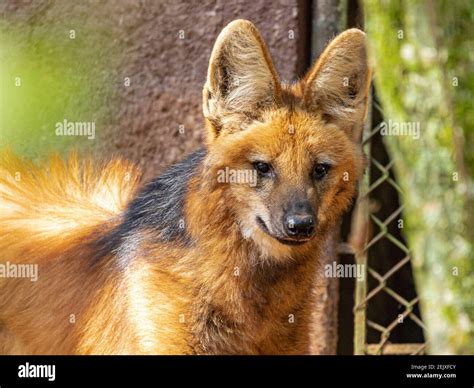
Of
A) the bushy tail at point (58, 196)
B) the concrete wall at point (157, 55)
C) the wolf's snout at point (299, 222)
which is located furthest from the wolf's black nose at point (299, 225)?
the concrete wall at point (157, 55)

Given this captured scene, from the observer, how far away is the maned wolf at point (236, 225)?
143 inches

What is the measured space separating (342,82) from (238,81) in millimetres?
408

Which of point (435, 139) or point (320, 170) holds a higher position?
point (435, 139)

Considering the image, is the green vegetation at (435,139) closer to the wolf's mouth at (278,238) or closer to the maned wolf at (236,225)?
the maned wolf at (236,225)

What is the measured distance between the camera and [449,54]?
16.3 feet

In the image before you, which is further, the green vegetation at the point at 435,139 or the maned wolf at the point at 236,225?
the green vegetation at the point at 435,139

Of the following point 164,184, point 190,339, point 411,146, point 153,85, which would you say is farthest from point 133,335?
point 411,146

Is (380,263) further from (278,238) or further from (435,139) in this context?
(278,238)

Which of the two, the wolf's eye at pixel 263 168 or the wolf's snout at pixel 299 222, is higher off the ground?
the wolf's eye at pixel 263 168

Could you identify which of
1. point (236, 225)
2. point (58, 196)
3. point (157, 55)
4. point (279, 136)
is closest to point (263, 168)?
point (279, 136)

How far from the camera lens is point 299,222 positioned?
3502 millimetres

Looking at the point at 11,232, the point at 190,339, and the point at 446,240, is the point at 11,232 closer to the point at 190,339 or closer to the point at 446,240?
the point at 190,339

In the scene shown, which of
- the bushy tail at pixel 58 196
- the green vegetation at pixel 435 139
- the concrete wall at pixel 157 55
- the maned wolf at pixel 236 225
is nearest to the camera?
the maned wolf at pixel 236 225

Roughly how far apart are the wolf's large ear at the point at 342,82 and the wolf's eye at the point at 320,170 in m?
0.20
